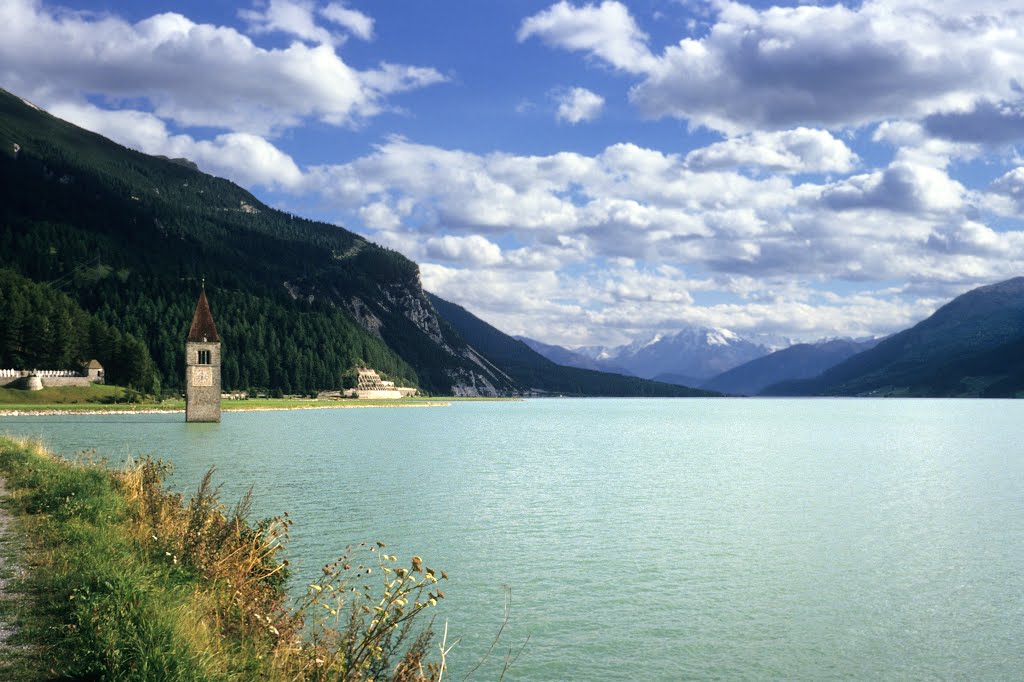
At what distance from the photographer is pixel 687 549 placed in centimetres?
3241

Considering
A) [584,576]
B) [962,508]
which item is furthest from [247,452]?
[962,508]

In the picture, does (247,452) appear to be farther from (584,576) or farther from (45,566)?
(45,566)

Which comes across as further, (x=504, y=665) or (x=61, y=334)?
(x=61, y=334)

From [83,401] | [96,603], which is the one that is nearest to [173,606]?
[96,603]

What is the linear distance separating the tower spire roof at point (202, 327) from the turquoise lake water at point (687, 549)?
52.5 meters

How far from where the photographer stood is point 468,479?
5500 cm

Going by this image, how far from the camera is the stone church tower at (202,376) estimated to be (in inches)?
4806

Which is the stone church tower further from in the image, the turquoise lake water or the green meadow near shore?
the turquoise lake water

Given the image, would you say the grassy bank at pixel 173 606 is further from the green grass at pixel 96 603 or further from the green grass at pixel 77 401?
the green grass at pixel 77 401

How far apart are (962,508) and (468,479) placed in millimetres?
30412

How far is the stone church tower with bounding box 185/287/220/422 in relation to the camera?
122062 mm

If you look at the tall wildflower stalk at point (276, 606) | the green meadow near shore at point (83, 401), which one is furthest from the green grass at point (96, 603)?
the green meadow near shore at point (83, 401)

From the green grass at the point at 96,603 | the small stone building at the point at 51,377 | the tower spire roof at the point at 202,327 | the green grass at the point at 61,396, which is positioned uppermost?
the tower spire roof at the point at 202,327

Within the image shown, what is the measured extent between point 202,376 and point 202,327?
9143 mm
